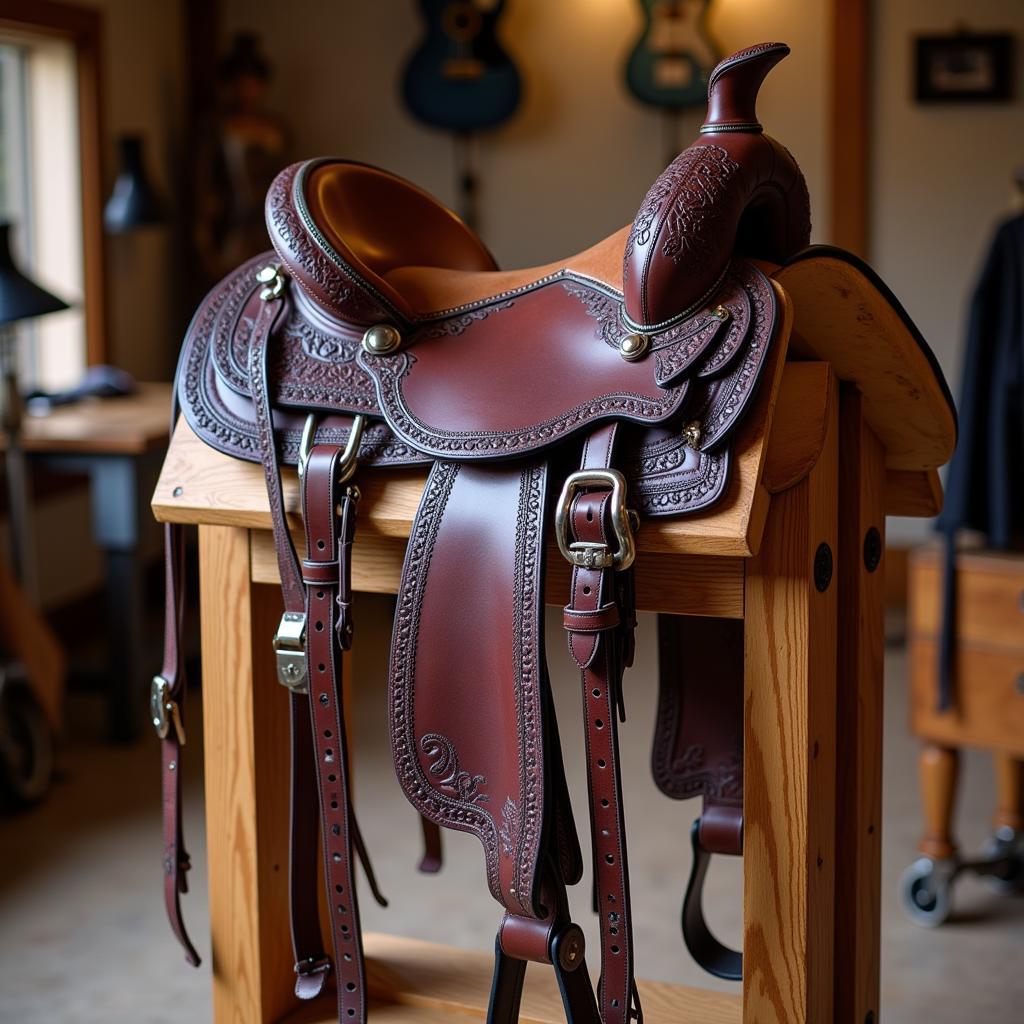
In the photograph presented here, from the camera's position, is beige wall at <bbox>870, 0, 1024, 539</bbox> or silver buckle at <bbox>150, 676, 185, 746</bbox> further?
beige wall at <bbox>870, 0, 1024, 539</bbox>

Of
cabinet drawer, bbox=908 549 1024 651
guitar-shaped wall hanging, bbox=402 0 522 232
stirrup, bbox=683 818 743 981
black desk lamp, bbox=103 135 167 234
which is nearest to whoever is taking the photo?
stirrup, bbox=683 818 743 981

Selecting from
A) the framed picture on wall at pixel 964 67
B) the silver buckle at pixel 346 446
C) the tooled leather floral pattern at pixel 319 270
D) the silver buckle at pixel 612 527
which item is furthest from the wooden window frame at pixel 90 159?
the silver buckle at pixel 612 527

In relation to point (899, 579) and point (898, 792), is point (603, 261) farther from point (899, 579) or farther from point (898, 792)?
point (899, 579)

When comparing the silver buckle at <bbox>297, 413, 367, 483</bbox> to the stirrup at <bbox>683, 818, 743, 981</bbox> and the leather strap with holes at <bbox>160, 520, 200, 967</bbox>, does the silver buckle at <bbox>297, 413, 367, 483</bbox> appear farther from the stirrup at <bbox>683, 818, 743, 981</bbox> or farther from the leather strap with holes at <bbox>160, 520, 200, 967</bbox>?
the stirrup at <bbox>683, 818, 743, 981</bbox>

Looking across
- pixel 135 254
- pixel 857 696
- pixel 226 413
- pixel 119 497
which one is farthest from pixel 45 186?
pixel 857 696

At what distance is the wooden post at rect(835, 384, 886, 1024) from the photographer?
117cm

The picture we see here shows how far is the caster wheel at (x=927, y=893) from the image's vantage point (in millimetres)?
2264

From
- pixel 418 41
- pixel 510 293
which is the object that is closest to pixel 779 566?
pixel 510 293

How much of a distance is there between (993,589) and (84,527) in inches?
110

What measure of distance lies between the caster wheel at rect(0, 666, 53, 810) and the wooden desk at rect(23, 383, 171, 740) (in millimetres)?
320

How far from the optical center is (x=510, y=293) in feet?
3.85

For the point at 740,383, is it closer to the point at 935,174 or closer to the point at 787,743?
the point at 787,743

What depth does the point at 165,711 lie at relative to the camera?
4.09ft

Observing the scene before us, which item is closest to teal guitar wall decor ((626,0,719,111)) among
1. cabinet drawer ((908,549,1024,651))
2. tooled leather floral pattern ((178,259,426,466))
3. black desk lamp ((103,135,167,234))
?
black desk lamp ((103,135,167,234))
